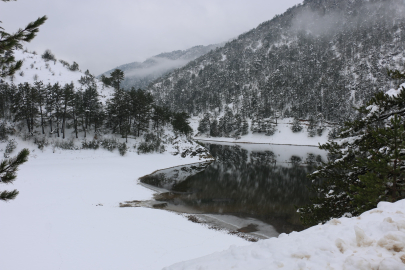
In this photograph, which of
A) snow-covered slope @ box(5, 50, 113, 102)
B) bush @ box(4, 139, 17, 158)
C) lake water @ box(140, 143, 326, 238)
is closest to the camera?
lake water @ box(140, 143, 326, 238)

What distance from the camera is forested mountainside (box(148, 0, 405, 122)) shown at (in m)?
96.4

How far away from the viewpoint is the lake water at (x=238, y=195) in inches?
639

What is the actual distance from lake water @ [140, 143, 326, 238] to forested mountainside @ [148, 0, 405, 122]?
65478 millimetres

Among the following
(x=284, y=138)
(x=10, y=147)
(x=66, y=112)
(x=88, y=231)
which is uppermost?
(x=66, y=112)

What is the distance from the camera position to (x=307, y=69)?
127 m

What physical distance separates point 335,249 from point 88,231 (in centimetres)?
1283

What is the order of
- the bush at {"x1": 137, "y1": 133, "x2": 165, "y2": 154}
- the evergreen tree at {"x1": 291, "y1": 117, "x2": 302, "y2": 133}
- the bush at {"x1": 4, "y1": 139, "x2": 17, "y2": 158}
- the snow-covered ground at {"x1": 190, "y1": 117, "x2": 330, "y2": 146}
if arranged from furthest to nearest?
the evergreen tree at {"x1": 291, "y1": 117, "x2": 302, "y2": 133} → the snow-covered ground at {"x1": 190, "y1": 117, "x2": 330, "y2": 146} → the bush at {"x1": 137, "y1": 133, "x2": 165, "y2": 154} → the bush at {"x1": 4, "y1": 139, "x2": 17, "y2": 158}

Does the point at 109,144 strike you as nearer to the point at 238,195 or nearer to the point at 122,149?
the point at 122,149

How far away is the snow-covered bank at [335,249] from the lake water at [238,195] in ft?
19.1

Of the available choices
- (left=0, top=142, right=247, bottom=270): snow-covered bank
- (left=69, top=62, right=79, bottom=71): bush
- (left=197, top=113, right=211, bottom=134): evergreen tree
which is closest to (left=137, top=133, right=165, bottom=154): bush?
(left=0, top=142, right=247, bottom=270): snow-covered bank

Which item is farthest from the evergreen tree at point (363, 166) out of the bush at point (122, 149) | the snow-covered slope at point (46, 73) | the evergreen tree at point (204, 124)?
the evergreen tree at point (204, 124)

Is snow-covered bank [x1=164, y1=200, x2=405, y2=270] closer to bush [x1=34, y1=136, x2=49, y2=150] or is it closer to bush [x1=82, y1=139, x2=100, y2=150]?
bush [x1=34, y1=136, x2=49, y2=150]

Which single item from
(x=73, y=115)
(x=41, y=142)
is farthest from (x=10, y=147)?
(x=73, y=115)

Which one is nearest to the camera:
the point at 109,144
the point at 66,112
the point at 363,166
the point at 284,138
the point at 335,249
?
the point at 335,249
